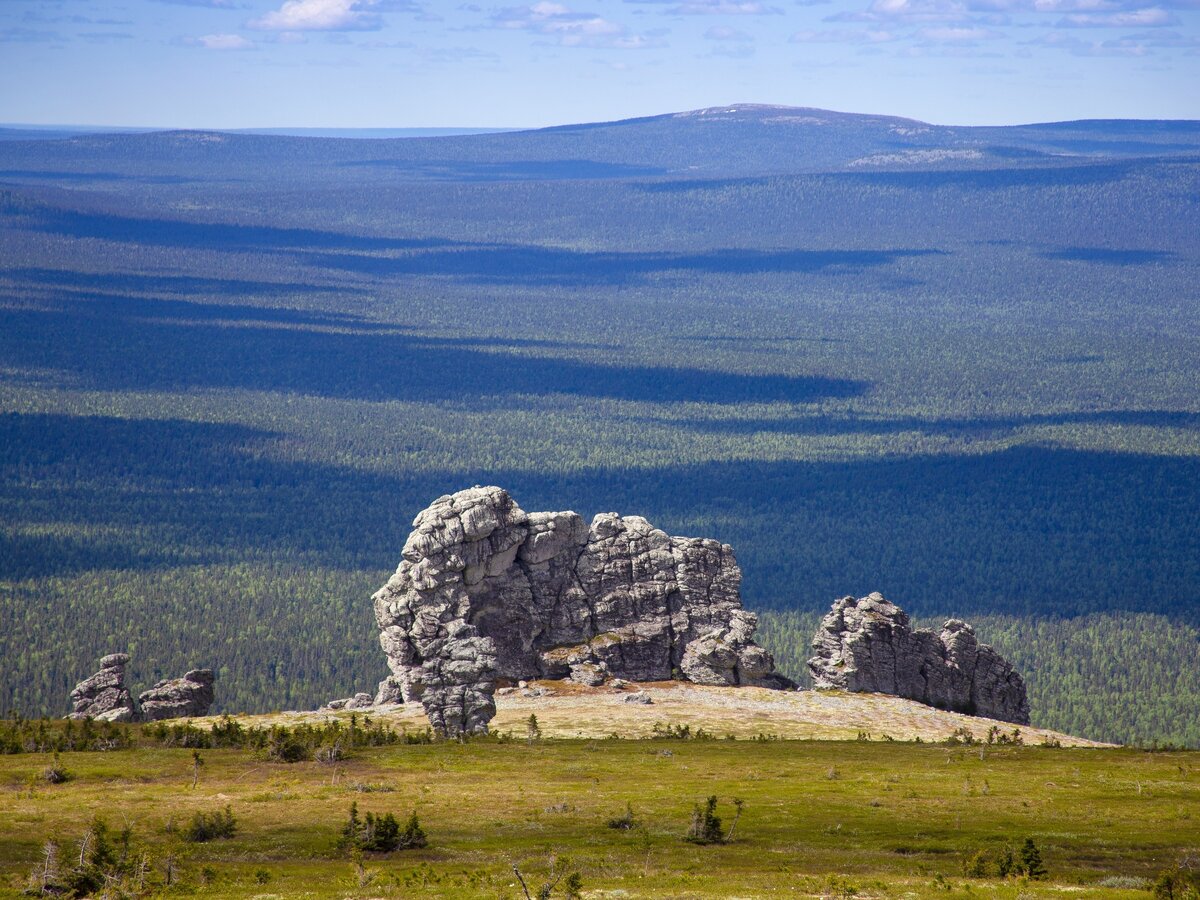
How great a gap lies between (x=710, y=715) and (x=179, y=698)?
27.1 meters

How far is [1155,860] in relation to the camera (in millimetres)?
51969

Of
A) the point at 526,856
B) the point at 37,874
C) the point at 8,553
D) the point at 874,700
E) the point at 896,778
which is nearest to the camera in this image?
the point at 37,874

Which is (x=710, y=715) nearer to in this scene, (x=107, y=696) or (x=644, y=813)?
(x=644, y=813)

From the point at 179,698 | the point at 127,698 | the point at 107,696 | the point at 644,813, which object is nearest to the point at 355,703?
the point at 179,698

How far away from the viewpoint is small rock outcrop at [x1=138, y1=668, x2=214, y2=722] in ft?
282

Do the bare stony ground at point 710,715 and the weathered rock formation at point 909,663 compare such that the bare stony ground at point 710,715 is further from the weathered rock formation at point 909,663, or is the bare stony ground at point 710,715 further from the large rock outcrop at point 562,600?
the weathered rock formation at point 909,663

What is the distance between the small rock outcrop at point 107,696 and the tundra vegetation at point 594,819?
10.4 metres

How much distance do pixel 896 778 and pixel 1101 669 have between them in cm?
8210

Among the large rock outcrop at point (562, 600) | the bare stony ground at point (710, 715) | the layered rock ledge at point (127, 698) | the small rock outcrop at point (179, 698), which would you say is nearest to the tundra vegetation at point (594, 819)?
the bare stony ground at point (710, 715)

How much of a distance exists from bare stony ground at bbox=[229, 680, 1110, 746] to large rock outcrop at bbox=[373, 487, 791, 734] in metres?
1.75

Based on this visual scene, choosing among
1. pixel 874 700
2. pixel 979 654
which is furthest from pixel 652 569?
pixel 979 654

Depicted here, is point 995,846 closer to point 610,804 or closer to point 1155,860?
point 1155,860

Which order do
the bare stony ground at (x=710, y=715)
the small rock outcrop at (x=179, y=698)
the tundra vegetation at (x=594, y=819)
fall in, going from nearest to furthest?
the tundra vegetation at (x=594, y=819) → the bare stony ground at (x=710, y=715) → the small rock outcrop at (x=179, y=698)

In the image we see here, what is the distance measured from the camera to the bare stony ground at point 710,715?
7806 cm
